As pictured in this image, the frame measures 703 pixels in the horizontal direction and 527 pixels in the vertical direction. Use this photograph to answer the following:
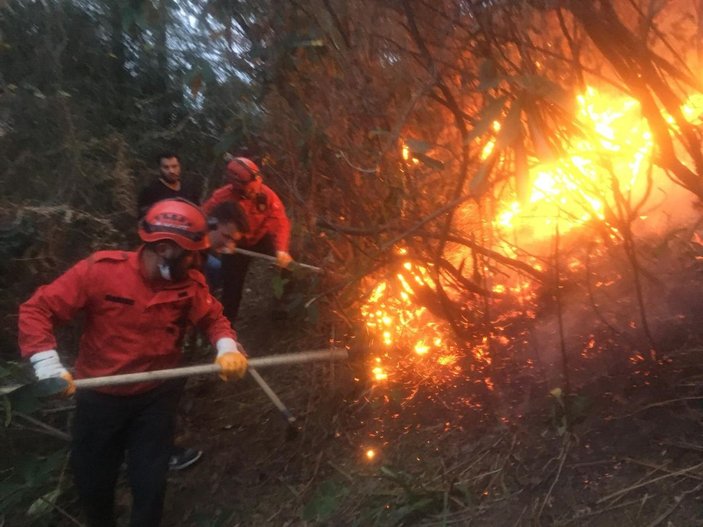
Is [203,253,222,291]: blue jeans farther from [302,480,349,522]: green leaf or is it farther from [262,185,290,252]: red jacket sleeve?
[302,480,349,522]: green leaf

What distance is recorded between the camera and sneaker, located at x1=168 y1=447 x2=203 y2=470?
169 inches

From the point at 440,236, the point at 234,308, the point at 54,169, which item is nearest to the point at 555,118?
the point at 440,236

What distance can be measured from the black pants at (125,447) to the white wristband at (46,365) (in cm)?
25

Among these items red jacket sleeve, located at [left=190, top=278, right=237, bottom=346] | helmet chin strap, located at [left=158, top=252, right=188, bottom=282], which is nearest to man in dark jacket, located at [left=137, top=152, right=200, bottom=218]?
red jacket sleeve, located at [left=190, top=278, right=237, bottom=346]

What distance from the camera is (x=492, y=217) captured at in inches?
162

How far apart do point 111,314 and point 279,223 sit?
2.08 metres

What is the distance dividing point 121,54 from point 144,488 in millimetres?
6217

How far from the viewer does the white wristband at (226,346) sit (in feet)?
11.5

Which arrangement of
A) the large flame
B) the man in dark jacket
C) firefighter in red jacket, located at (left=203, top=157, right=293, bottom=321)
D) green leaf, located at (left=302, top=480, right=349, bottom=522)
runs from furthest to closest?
the man in dark jacket, firefighter in red jacket, located at (left=203, top=157, right=293, bottom=321), green leaf, located at (left=302, top=480, right=349, bottom=522), the large flame

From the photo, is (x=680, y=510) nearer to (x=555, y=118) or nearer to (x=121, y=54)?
(x=555, y=118)

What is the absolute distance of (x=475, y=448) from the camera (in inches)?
137

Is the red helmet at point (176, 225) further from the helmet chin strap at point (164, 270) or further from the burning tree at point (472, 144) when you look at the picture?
the burning tree at point (472, 144)

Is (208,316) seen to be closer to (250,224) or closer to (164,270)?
(164,270)

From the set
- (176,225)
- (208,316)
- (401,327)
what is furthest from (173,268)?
(401,327)
